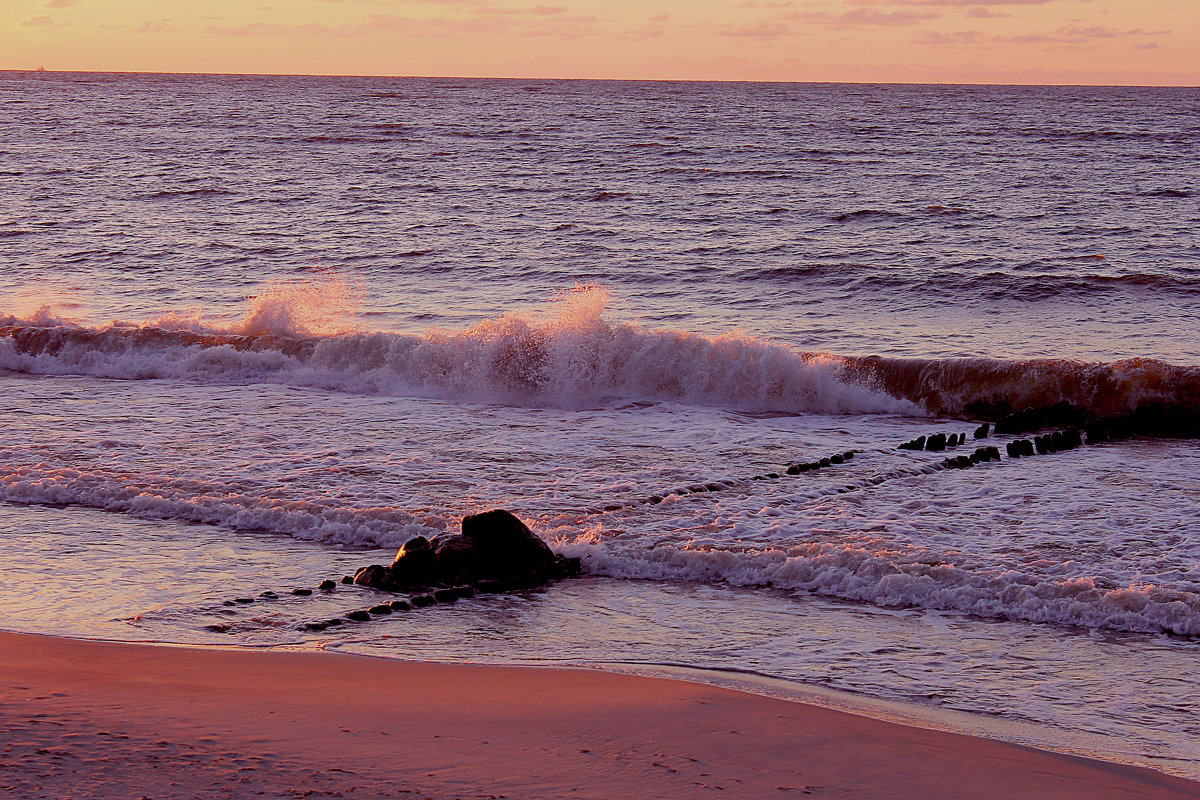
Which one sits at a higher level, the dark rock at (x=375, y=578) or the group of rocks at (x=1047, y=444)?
the group of rocks at (x=1047, y=444)

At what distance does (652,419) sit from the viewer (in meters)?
12.6

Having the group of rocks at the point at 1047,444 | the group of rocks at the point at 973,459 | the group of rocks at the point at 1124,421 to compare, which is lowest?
the group of rocks at the point at 973,459

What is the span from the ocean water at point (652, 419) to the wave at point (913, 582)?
1.0 inches

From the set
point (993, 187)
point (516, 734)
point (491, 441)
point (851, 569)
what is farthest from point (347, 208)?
point (516, 734)

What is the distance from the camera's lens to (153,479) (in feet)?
30.9

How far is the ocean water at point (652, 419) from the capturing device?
6.27m

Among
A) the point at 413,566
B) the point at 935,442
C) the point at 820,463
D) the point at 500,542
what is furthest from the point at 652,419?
the point at 413,566

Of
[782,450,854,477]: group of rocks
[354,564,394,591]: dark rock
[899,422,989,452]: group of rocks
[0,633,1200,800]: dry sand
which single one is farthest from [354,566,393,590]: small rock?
[899,422,989,452]: group of rocks

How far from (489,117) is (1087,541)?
56.8 m

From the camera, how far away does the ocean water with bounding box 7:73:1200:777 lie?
6.27m

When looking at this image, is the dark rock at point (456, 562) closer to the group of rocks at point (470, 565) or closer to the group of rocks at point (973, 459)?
the group of rocks at point (470, 565)

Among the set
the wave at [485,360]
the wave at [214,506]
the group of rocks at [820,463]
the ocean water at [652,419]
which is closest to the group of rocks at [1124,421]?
the ocean water at [652,419]

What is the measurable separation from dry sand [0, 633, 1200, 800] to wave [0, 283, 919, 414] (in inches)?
328

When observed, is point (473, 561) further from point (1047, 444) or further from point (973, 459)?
point (1047, 444)
